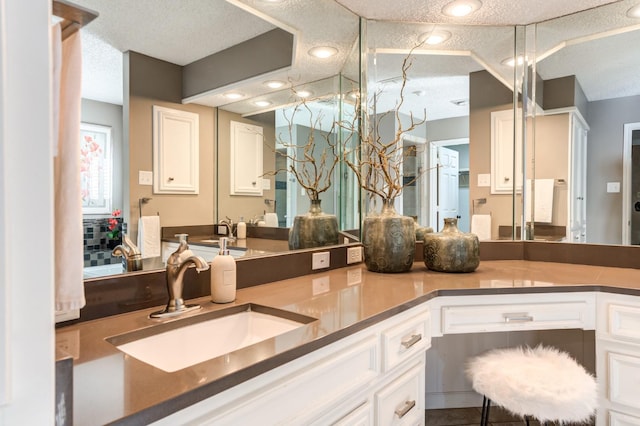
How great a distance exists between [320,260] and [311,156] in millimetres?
550

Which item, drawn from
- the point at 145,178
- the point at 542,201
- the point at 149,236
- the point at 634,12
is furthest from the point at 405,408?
the point at 634,12

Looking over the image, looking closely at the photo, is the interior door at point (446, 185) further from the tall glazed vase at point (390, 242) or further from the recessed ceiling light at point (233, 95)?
the recessed ceiling light at point (233, 95)

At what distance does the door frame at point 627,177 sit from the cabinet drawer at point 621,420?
0.92m

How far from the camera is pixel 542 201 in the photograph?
2.27 metres

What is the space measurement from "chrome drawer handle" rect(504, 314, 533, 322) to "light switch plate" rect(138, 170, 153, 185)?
4.77 ft

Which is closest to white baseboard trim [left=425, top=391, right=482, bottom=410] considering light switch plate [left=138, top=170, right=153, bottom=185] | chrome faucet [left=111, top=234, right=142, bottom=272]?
chrome faucet [left=111, top=234, right=142, bottom=272]

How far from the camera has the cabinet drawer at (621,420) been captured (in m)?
1.51

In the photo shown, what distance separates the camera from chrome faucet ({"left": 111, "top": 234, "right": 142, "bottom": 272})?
1.19 meters

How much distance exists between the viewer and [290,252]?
5.80 ft

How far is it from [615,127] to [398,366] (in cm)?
186

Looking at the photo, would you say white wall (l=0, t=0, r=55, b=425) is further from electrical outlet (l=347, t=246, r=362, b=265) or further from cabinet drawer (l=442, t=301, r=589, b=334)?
electrical outlet (l=347, t=246, r=362, b=265)

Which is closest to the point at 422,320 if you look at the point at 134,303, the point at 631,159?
the point at 134,303

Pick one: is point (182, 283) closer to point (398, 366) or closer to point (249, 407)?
point (249, 407)

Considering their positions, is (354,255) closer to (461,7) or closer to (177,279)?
(177,279)
